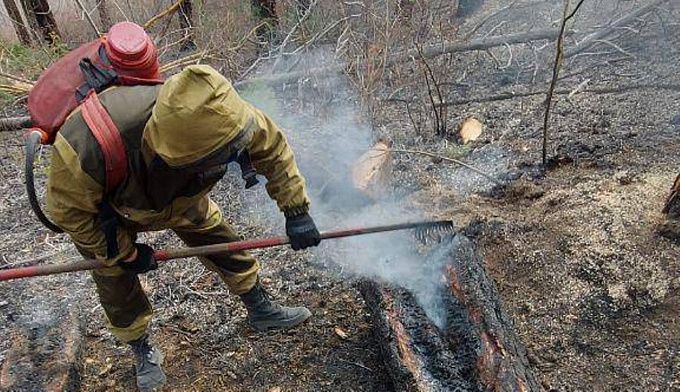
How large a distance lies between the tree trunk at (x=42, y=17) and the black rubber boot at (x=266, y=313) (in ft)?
19.1

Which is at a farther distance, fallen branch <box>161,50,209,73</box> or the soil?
fallen branch <box>161,50,209,73</box>

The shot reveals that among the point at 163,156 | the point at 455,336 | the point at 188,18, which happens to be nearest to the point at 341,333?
the point at 455,336

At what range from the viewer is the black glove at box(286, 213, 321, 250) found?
2516 mm

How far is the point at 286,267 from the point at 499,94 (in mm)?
3102

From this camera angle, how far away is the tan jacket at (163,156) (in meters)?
1.86

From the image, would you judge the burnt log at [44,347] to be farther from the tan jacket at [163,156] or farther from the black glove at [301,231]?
the black glove at [301,231]

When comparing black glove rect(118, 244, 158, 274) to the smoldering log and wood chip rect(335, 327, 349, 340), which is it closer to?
the smoldering log

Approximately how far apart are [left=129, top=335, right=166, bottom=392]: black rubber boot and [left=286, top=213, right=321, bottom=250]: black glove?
39.2 inches

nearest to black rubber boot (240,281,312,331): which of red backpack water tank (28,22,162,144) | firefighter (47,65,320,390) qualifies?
firefighter (47,65,320,390)

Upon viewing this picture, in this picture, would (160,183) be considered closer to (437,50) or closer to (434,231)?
(434,231)

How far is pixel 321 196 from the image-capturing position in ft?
13.5

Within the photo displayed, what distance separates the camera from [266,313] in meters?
3.03

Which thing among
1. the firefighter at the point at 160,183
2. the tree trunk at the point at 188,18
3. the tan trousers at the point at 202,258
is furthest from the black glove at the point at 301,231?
the tree trunk at the point at 188,18

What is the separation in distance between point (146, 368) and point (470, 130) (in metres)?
3.19
